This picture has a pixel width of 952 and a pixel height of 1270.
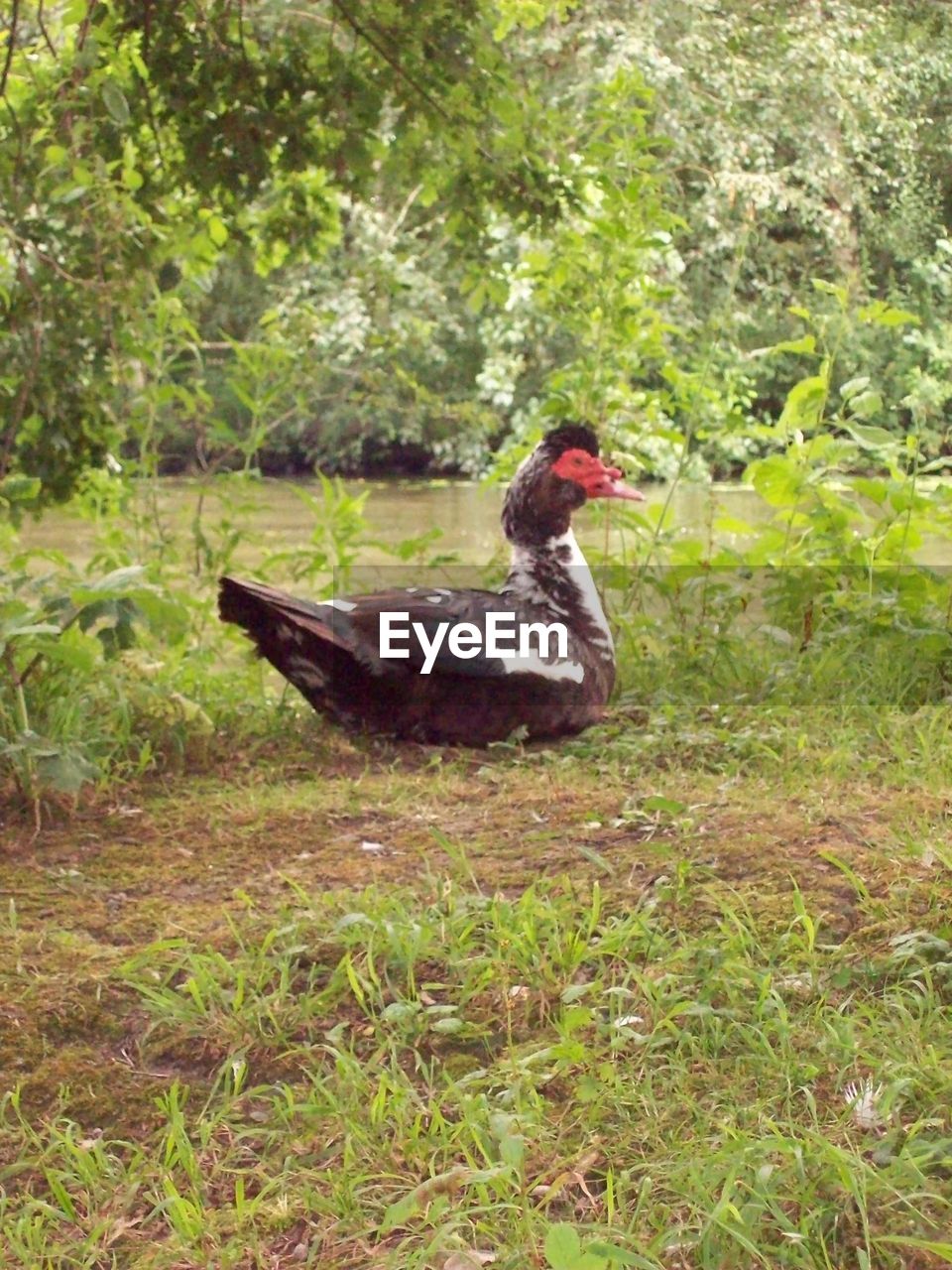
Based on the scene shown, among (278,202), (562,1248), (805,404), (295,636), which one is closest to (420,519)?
(278,202)

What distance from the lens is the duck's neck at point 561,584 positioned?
12.8 ft

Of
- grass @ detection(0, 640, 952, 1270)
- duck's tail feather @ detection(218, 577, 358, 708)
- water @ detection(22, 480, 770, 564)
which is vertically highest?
duck's tail feather @ detection(218, 577, 358, 708)

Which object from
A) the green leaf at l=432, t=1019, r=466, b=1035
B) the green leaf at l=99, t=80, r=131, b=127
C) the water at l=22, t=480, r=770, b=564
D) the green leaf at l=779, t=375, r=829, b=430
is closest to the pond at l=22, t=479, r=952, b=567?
the water at l=22, t=480, r=770, b=564

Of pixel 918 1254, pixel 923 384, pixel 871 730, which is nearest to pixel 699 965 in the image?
pixel 918 1254

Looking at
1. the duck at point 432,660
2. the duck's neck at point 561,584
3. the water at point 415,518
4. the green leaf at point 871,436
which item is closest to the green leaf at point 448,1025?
the duck at point 432,660

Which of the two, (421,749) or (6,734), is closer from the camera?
(6,734)

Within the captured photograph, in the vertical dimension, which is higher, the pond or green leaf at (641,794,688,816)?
green leaf at (641,794,688,816)

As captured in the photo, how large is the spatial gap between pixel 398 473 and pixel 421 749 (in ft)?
37.2

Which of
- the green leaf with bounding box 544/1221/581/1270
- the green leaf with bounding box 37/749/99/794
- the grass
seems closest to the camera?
the green leaf with bounding box 544/1221/581/1270

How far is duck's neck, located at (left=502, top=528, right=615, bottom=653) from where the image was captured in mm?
3891

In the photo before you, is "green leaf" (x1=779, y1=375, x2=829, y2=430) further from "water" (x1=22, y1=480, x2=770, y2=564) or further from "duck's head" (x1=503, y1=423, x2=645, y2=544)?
"water" (x1=22, y1=480, x2=770, y2=564)

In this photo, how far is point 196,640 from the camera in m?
4.62

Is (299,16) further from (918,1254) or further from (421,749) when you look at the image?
(918,1254)

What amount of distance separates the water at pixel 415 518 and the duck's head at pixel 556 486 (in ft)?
7.60
